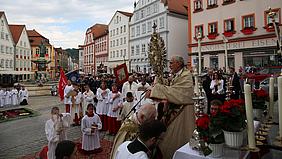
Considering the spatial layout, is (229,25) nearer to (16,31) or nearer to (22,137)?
(22,137)

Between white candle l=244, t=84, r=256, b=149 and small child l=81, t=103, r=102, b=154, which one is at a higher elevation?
white candle l=244, t=84, r=256, b=149

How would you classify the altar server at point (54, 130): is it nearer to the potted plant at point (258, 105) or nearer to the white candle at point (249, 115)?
the potted plant at point (258, 105)

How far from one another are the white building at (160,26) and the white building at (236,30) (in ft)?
24.9

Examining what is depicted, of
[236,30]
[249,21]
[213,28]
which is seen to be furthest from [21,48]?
[249,21]

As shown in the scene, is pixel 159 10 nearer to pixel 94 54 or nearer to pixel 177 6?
pixel 177 6

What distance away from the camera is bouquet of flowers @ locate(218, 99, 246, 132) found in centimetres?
226

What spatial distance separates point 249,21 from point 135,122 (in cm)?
2559

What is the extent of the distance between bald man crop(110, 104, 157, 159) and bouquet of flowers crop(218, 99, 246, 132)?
0.91 meters

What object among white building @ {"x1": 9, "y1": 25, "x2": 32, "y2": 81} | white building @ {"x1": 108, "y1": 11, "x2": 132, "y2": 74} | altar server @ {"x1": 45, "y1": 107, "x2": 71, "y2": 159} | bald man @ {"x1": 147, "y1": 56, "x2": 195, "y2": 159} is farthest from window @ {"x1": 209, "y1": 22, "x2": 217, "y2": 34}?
white building @ {"x1": 9, "y1": 25, "x2": 32, "y2": 81}

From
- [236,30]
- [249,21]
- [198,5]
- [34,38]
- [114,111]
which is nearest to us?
[114,111]

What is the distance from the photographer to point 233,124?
227cm

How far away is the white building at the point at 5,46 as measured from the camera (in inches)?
2070

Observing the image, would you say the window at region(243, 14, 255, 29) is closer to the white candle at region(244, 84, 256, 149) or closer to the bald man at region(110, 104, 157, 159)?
the bald man at region(110, 104, 157, 159)

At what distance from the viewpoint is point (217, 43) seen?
2733 centimetres
